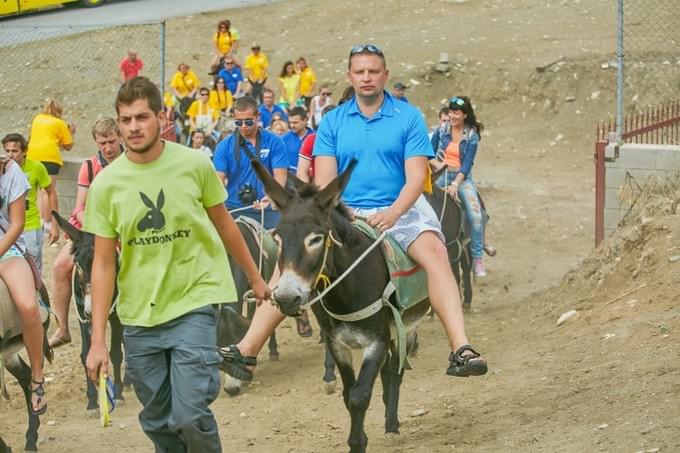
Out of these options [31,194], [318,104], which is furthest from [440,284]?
[318,104]

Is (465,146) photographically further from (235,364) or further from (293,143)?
(235,364)

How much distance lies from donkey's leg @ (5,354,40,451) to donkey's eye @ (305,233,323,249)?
312 centimetres

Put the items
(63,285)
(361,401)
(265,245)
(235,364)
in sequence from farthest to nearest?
(265,245) < (63,285) < (361,401) < (235,364)

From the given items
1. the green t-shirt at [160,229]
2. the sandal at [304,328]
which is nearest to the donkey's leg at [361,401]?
the green t-shirt at [160,229]

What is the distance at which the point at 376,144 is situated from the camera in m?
8.20

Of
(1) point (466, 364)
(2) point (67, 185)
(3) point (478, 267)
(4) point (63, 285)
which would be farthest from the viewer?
(2) point (67, 185)

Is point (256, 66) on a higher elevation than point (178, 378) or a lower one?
lower

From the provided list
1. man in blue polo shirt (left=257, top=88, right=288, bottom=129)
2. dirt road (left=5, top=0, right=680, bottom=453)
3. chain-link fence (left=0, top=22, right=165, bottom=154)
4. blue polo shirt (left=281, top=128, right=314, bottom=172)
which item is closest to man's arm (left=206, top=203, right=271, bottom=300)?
dirt road (left=5, top=0, right=680, bottom=453)

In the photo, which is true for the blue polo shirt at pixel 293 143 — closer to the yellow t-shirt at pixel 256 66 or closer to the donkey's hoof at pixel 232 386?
the donkey's hoof at pixel 232 386

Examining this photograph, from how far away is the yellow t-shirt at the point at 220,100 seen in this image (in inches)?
881

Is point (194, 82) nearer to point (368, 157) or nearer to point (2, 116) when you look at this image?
point (2, 116)

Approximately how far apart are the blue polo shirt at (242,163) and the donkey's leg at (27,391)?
259 cm

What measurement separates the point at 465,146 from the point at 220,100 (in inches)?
362

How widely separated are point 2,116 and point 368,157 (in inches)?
475
